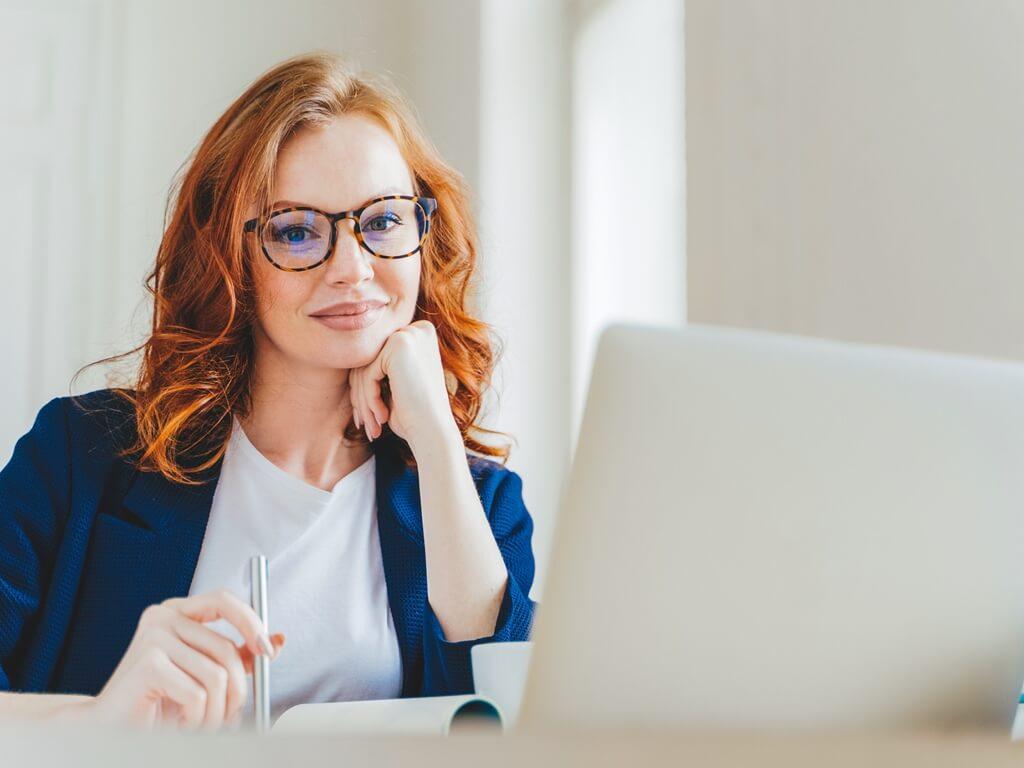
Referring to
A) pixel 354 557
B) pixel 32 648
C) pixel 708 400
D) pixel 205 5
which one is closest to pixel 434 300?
pixel 354 557

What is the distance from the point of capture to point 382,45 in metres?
2.91

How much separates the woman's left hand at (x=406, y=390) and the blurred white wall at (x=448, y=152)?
2.93 ft

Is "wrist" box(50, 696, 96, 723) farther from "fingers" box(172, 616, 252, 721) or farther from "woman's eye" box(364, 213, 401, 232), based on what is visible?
"woman's eye" box(364, 213, 401, 232)

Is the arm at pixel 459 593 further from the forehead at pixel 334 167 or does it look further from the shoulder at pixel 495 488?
the forehead at pixel 334 167

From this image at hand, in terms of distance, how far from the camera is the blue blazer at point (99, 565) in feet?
4.49

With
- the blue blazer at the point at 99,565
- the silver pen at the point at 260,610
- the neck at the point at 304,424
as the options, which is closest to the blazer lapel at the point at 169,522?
the blue blazer at the point at 99,565

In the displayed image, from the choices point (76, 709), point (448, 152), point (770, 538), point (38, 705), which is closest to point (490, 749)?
point (770, 538)

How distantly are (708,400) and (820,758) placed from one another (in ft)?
0.84

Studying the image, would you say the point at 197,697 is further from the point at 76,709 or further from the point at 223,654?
the point at 76,709

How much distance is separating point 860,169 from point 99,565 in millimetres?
1310

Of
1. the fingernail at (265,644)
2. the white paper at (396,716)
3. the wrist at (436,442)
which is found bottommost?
the white paper at (396,716)

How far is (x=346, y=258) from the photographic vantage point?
156 centimetres

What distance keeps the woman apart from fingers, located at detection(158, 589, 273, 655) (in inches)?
16.6

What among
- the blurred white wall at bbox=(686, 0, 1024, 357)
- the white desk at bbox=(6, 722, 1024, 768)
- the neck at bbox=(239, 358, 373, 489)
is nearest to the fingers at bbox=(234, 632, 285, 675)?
the white desk at bbox=(6, 722, 1024, 768)
